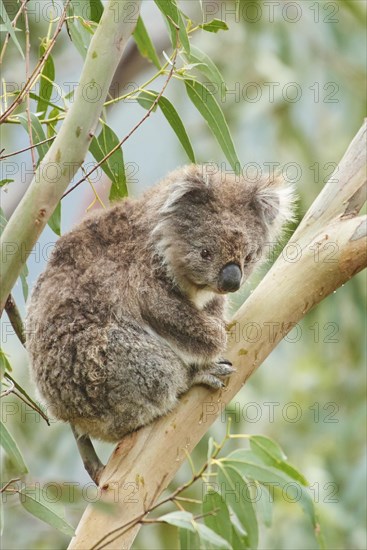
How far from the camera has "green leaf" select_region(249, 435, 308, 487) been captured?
1.74 metres

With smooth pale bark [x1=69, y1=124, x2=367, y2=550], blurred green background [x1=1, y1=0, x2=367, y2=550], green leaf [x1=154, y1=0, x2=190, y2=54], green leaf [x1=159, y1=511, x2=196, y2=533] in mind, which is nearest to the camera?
green leaf [x1=159, y1=511, x2=196, y2=533]

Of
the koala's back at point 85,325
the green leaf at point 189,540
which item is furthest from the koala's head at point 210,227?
the green leaf at point 189,540

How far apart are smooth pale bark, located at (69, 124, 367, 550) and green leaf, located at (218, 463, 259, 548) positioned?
264 mm

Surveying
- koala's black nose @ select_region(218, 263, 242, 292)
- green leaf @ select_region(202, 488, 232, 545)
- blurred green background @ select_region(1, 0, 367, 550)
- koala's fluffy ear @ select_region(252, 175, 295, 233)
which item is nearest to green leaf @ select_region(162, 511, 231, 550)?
green leaf @ select_region(202, 488, 232, 545)

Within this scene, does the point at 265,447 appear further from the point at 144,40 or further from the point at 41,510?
the point at 144,40

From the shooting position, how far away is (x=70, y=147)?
1651mm

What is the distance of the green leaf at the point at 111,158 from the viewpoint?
219cm

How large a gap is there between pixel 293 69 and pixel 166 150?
2.84 ft

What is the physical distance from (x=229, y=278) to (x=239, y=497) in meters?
0.71

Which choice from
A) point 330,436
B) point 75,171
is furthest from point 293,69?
point 75,171

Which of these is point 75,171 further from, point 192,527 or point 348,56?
point 348,56

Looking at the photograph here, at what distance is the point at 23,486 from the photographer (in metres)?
1.74

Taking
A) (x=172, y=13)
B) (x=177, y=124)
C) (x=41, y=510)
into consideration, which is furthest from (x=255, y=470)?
(x=172, y=13)

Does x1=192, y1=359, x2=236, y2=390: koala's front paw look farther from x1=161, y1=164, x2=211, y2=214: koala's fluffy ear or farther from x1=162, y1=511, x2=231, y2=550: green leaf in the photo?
x1=162, y1=511, x2=231, y2=550: green leaf
